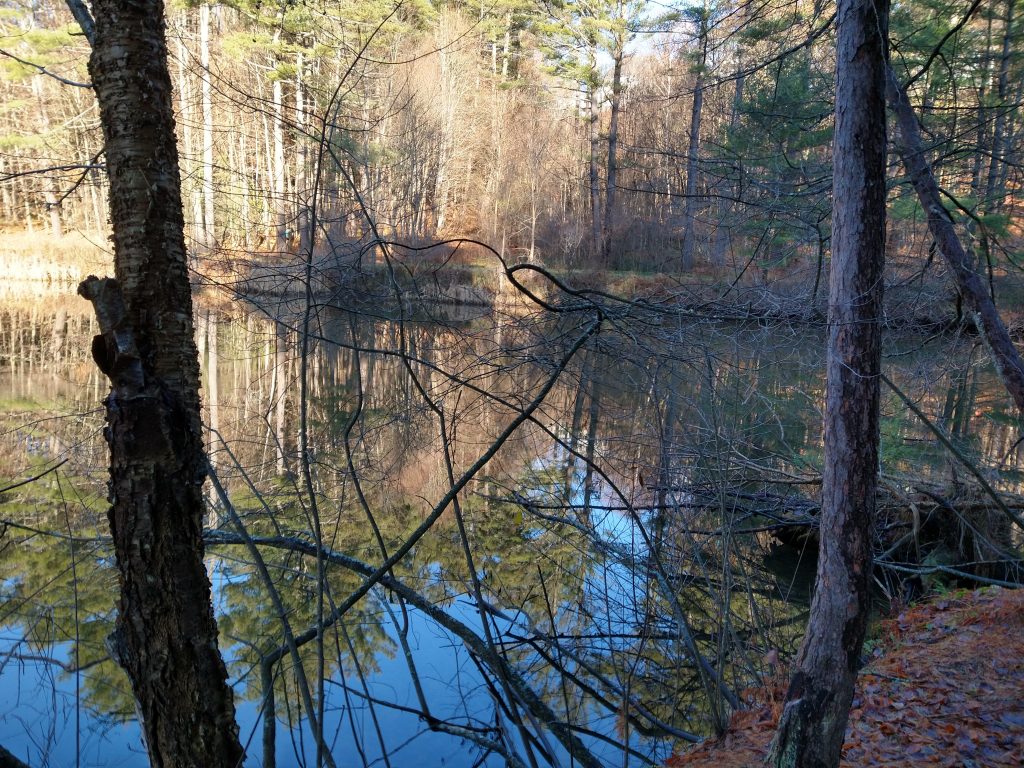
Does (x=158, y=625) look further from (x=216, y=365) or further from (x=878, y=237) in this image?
(x=216, y=365)

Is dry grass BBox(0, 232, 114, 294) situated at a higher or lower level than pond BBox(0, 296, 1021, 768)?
higher

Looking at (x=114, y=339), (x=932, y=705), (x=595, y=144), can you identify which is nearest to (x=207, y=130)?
(x=114, y=339)

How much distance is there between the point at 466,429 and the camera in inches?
384

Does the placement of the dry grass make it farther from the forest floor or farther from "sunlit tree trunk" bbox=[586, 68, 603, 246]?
the forest floor

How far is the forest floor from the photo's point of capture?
12.8 ft

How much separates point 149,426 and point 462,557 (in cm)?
472

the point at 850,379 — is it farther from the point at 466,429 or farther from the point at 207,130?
the point at 466,429

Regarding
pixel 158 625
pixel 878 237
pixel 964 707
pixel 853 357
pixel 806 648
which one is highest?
pixel 878 237

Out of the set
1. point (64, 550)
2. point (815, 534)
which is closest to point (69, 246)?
point (64, 550)

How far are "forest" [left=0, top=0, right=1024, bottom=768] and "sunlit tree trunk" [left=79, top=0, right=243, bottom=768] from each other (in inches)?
0.4

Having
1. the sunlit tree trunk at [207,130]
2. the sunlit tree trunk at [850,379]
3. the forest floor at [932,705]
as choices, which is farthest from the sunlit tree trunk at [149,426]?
the forest floor at [932,705]

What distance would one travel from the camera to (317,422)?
31.6ft

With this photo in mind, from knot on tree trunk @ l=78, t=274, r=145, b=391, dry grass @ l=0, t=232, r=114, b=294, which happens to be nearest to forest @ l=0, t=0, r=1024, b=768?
knot on tree trunk @ l=78, t=274, r=145, b=391

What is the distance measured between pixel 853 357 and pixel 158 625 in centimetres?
303
